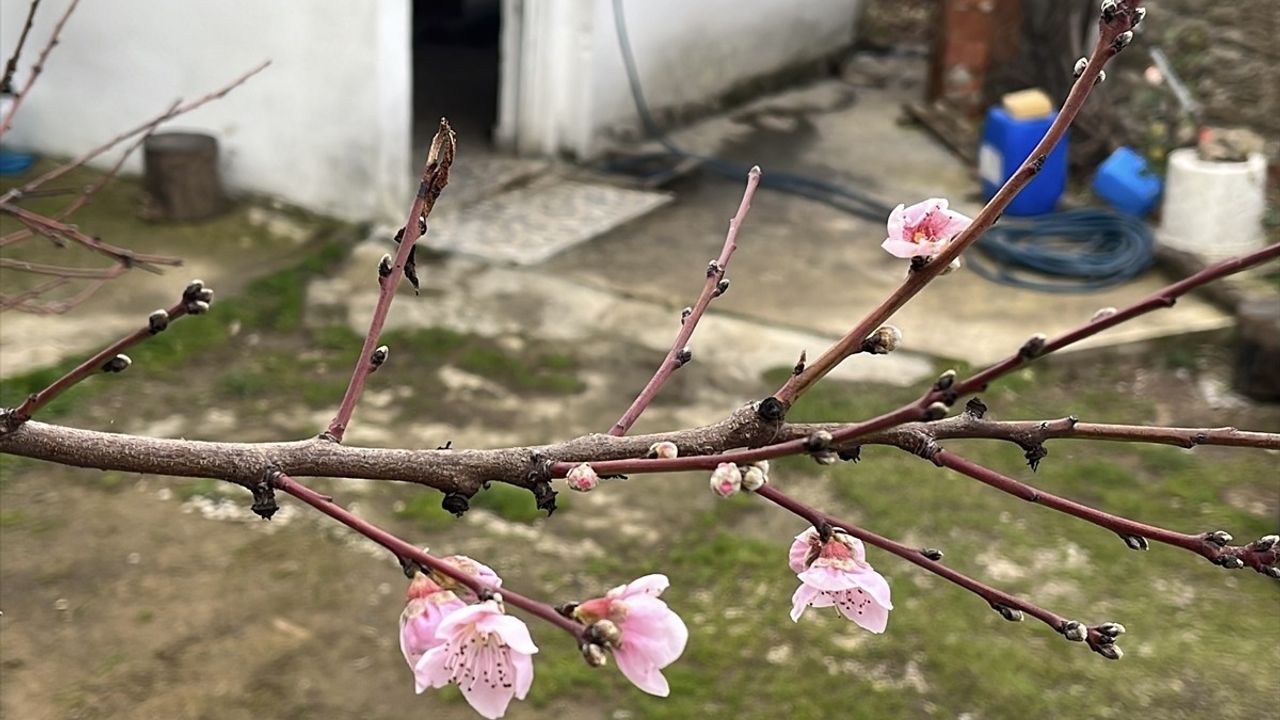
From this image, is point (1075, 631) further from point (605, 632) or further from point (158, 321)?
point (158, 321)

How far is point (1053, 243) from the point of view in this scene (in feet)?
21.3

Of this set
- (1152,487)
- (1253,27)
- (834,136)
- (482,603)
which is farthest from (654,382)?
(834,136)

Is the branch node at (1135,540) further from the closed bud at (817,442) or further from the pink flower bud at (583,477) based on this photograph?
the pink flower bud at (583,477)

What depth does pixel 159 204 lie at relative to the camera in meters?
6.12

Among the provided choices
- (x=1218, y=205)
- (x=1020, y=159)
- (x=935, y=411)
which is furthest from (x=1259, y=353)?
(x=935, y=411)

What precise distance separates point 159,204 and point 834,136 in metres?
4.19

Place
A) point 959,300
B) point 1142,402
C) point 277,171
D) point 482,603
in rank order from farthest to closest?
point 277,171 → point 959,300 → point 1142,402 → point 482,603

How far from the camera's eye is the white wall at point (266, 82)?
19.9 ft

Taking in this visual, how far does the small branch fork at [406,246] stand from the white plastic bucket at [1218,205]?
543 centimetres

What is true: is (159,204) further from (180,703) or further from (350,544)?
(180,703)

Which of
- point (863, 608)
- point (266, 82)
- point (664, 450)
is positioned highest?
point (664, 450)

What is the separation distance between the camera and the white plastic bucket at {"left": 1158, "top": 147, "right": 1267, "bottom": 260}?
5.86m

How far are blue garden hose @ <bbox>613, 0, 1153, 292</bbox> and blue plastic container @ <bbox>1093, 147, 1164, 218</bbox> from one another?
0.09 m

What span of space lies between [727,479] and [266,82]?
5.84 metres
